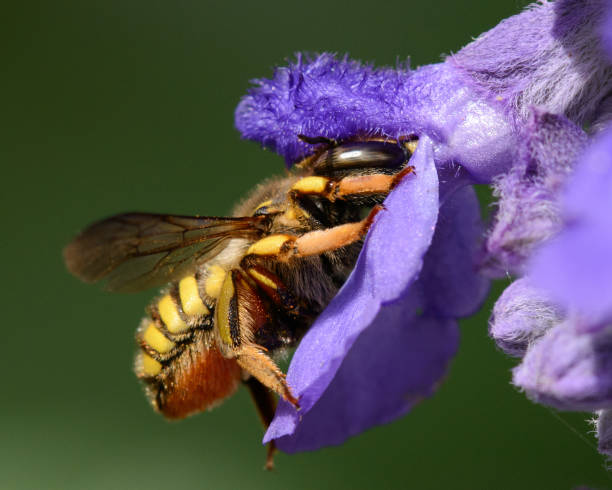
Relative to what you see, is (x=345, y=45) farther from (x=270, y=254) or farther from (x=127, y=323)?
(x=270, y=254)

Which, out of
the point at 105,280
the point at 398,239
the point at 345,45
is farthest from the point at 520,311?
the point at 345,45

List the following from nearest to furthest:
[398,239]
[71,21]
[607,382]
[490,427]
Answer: [607,382] → [398,239] → [490,427] → [71,21]

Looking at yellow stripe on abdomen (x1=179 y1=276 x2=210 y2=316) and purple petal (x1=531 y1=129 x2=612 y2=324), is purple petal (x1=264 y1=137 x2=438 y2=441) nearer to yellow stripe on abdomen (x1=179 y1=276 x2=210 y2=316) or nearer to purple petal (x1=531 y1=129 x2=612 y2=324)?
yellow stripe on abdomen (x1=179 y1=276 x2=210 y2=316)

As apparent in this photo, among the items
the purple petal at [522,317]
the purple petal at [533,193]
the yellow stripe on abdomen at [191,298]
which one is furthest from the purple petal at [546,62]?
the yellow stripe on abdomen at [191,298]

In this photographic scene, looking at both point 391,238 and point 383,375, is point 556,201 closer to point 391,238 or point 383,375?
point 391,238

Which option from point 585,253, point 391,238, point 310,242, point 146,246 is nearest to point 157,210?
point 146,246

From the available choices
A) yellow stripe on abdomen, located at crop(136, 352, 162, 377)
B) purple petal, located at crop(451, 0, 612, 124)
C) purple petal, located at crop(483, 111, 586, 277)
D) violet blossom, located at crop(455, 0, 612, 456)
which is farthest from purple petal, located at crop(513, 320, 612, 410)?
yellow stripe on abdomen, located at crop(136, 352, 162, 377)
